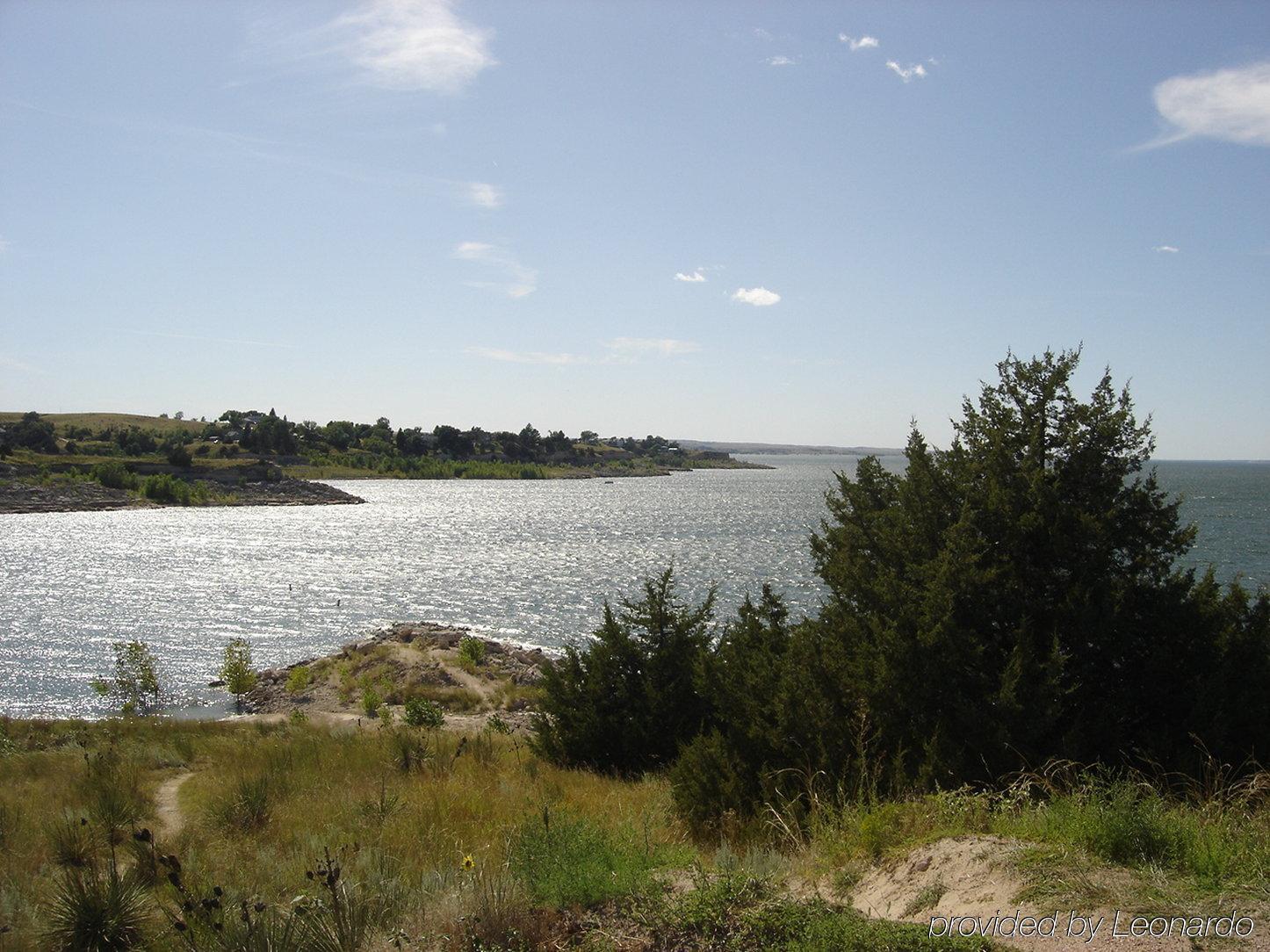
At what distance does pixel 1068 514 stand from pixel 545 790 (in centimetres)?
789

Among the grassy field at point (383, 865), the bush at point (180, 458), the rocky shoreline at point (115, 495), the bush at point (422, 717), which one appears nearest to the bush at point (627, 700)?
the grassy field at point (383, 865)

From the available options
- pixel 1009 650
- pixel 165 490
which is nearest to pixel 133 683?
pixel 1009 650

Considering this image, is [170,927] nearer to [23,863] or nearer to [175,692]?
[23,863]

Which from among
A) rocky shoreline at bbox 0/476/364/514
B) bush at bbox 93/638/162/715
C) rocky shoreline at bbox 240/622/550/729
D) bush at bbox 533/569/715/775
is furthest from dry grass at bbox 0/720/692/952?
rocky shoreline at bbox 0/476/364/514

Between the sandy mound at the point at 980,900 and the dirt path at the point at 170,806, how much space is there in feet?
24.9

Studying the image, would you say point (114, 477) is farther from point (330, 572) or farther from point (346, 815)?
point (346, 815)

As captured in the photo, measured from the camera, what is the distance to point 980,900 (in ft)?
17.7

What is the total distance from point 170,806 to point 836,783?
8.71 meters

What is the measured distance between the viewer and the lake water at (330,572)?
3906cm

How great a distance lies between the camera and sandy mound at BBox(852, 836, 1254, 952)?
4.58 metres

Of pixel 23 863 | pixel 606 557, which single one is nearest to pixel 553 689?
pixel 23 863

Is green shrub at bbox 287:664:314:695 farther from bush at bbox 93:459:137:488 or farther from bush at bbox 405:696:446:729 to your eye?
bush at bbox 93:459:137:488

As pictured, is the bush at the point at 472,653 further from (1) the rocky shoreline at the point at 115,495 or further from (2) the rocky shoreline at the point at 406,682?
(1) the rocky shoreline at the point at 115,495

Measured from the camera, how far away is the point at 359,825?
8383mm
